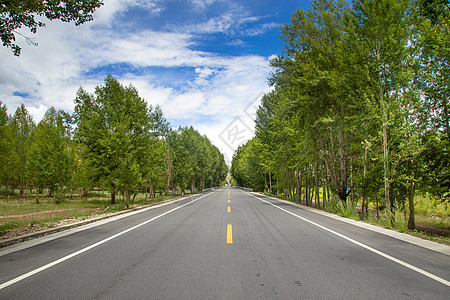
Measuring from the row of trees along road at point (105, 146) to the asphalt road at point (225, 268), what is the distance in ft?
35.0

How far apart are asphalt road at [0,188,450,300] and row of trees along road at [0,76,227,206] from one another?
10.7 meters

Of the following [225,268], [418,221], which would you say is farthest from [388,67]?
[418,221]

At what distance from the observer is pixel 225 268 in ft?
14.2

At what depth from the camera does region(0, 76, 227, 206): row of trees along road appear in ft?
56.1

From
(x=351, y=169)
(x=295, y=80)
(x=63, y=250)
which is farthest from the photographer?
(x=351, y=169)

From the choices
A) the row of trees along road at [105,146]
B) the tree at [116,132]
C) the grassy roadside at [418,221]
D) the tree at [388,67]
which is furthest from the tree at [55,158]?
the tree at [388,67]

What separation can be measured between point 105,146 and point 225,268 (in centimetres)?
1495

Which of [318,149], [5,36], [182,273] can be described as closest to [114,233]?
[182,273]

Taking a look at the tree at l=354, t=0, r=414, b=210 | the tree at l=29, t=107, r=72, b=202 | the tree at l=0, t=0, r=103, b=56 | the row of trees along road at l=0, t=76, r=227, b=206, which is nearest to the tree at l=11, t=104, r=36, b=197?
the row of trees along road at l=0, t=76, r=227, b=206

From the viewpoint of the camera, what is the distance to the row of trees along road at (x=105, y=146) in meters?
17.1

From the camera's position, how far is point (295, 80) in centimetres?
1667

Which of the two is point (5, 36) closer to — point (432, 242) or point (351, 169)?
point (432, 242)

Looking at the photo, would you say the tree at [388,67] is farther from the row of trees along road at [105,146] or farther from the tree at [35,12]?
the row of trees along road at [105,146]

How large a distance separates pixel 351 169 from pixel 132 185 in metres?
16.3
